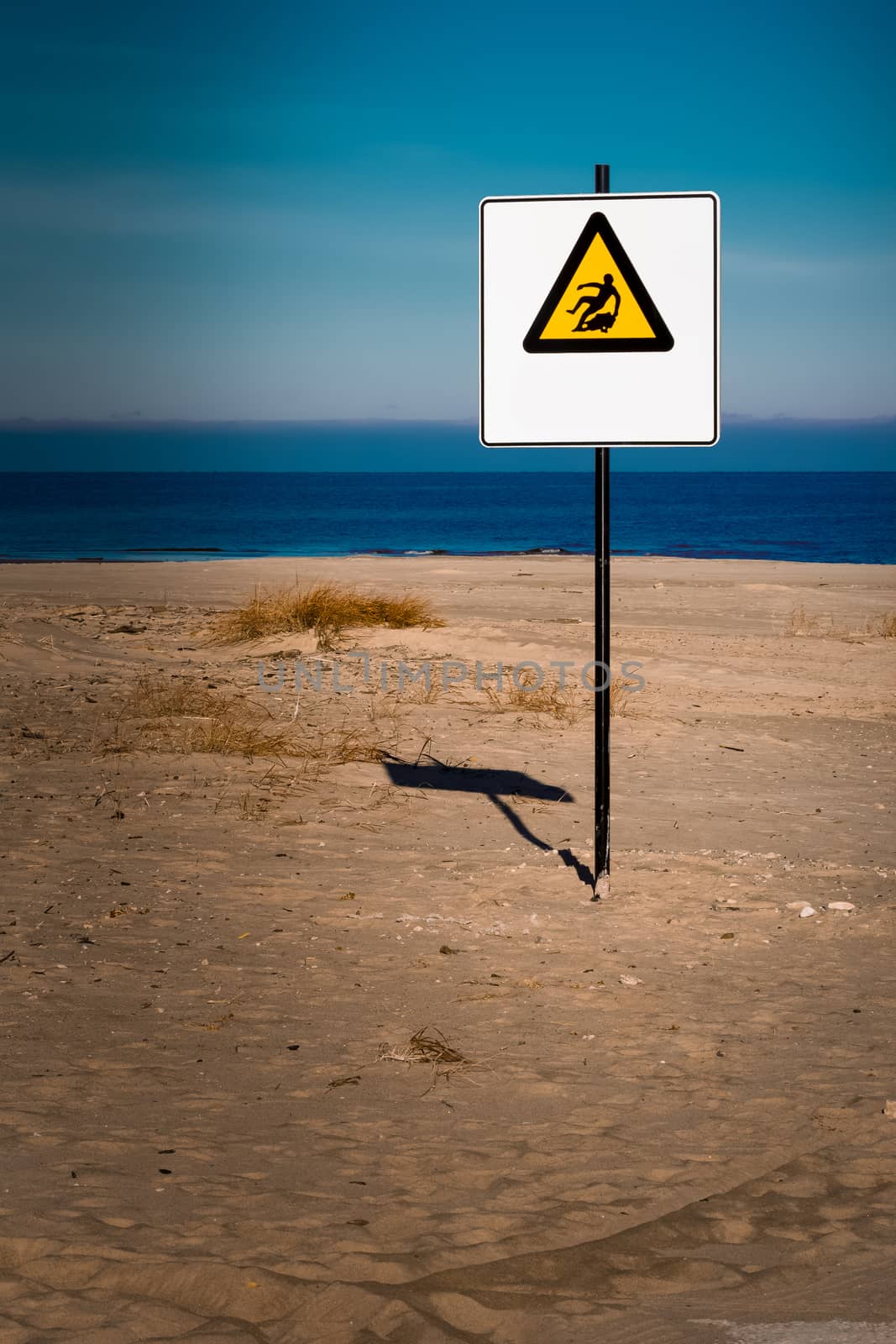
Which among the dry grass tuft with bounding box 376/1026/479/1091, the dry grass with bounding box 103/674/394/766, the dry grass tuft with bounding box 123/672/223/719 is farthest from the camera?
the dry grass tuft with bounding box 123/672/223/719

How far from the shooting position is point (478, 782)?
8.10 metres

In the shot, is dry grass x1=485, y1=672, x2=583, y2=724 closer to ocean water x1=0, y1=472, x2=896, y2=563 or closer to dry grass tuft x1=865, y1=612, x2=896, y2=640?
dry grass tuft x1=865, y1=612, x2=896, y2=640

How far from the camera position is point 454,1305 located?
8.86ft

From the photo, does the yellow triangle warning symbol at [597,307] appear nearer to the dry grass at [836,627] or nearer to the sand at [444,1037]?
the sand at [444,1037]

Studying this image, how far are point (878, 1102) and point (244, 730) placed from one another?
18.9ft

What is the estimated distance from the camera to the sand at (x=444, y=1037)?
2.79 metres

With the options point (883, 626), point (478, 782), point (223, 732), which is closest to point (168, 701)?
point (223, 732)

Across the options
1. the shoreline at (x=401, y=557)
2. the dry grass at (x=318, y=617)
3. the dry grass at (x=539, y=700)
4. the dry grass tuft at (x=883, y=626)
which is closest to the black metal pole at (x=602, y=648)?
the dry grass at (x=539, y=700)

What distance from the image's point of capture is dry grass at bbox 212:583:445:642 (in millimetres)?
14281

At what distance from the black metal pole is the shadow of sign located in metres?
1.48

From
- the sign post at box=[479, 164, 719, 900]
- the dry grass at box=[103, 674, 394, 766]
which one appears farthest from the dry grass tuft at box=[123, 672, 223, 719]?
the sign post at box=[479, 164, 719, 900]

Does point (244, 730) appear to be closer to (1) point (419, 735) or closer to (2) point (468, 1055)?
(1) point (419, 735)

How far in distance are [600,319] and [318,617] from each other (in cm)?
995

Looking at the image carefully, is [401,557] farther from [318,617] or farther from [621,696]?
[621,696]
